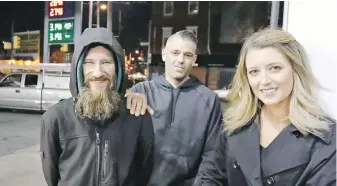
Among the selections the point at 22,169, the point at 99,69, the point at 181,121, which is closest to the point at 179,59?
the point at 181,121

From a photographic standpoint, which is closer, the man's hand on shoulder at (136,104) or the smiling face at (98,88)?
the smiling face at (98,88)

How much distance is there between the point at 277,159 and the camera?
55.1 inches

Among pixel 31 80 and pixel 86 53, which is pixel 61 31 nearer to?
pixel 31 80

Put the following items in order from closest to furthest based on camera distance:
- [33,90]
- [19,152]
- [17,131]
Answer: [19,152], [17,131], [33,90]

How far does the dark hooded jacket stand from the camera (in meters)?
1.64

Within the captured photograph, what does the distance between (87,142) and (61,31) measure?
11343mm

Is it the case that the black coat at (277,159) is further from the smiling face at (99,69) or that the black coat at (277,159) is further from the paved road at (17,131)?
the paved road at (17,131)

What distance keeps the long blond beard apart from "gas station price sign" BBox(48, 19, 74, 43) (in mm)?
10407

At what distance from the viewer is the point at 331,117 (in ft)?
4.76

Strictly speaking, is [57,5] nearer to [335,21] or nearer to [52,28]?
[52,28]

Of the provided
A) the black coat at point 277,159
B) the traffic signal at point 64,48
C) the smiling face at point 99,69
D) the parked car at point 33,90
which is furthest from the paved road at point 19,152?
the black coat at point 277,159

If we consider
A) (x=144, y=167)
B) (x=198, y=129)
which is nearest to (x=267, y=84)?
(x=198, y=129)

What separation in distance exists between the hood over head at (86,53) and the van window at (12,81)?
37.6ft

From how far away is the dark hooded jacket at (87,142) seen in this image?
164 cm
